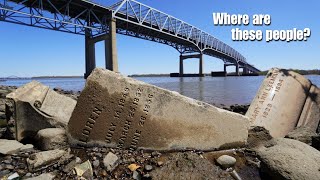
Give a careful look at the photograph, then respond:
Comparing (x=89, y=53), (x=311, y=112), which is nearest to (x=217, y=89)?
(x=311, y=112)

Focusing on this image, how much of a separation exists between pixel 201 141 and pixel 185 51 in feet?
249

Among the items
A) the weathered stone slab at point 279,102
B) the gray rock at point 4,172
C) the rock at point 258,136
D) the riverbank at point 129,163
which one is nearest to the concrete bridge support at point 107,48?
the weathered stone slab at point 279,102

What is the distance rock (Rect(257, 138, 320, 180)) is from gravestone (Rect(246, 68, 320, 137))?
63.2 inches

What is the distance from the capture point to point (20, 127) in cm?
479

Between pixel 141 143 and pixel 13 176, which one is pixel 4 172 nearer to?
pixel 13 176

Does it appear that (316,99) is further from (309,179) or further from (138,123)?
(138,123)

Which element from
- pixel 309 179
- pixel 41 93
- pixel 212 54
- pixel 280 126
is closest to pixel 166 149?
pixel 309 179

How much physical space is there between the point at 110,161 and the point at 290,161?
7.28 ft

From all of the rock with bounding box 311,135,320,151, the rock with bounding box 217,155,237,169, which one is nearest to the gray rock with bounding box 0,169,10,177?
the rock with bounding box 217,155,237,169

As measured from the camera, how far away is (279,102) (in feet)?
17.6

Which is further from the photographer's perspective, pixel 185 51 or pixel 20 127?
pixel 185 51

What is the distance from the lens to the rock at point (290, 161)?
3.05m

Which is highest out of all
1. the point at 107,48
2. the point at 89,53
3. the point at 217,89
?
the point at 107,48

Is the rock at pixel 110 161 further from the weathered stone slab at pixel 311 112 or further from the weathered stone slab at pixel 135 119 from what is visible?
the weathered stone slab at pixel 311 112
